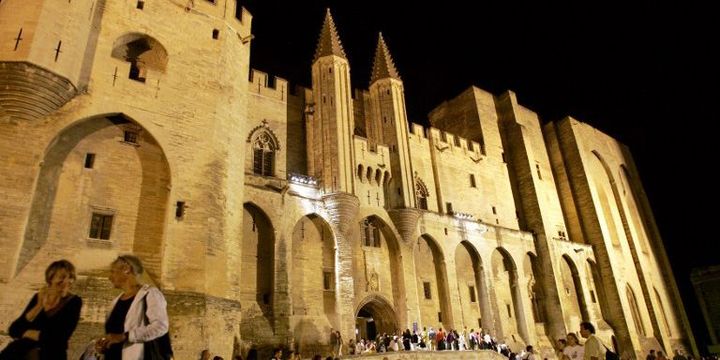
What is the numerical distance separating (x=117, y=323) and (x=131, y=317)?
16 cm

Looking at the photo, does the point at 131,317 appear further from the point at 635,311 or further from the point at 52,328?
the point at 635,311

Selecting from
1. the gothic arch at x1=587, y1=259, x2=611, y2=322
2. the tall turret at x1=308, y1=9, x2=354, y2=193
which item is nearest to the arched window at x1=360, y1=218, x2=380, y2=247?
the tall turret at x1=308, y1=9, x2=354, y2=193

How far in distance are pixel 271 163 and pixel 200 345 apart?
9756 mm

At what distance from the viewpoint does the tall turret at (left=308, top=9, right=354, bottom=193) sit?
20500 millimetres

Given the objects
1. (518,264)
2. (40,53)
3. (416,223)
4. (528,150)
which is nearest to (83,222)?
(40,53)

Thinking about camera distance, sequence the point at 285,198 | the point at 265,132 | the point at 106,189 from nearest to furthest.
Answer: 1. the point at 106,189
2. the point at 285,198
3. the point at 265,132

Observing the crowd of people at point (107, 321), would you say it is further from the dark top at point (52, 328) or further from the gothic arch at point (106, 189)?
the gothic arch at point (106, 189)

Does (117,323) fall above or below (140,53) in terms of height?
below

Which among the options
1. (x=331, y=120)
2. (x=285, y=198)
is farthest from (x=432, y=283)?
(x=331, y=120)

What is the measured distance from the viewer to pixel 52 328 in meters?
3.68

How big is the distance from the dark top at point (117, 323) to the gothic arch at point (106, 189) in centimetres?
942

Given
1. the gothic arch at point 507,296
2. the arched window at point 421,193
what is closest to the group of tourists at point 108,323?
the arched window at point 421,193

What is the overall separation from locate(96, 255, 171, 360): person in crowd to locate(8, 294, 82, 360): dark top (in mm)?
303

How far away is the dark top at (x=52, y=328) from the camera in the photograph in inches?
144
